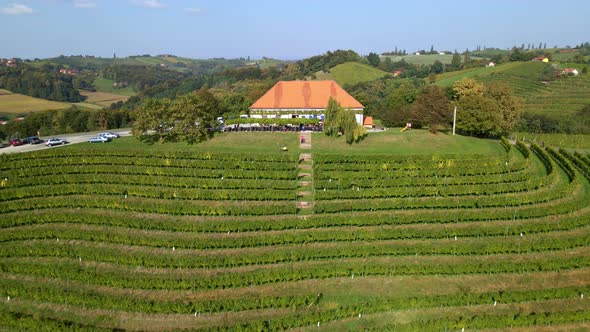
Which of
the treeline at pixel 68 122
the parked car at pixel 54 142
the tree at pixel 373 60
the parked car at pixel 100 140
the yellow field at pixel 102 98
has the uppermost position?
the tree at pixel 373 60

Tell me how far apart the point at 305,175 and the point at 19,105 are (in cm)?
11334

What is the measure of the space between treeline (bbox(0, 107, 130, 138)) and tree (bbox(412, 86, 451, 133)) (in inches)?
1816

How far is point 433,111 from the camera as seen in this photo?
50.3 m

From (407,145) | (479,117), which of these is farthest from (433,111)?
(407,145)

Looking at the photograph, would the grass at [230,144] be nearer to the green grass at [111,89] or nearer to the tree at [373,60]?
the tree at [373,60]

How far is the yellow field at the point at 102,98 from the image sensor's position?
493ft

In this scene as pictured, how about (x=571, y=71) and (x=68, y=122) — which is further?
(x=571, y=71)

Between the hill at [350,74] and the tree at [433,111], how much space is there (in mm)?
70676

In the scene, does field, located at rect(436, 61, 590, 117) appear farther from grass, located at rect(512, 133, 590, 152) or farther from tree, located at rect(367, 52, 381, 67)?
tree, located at rect(367, 52, 381, 67)

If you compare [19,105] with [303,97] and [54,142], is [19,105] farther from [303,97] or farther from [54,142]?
[303,97]

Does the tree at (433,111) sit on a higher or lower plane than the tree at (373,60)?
lower

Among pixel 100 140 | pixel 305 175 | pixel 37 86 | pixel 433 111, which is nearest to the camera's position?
pixel 305 175

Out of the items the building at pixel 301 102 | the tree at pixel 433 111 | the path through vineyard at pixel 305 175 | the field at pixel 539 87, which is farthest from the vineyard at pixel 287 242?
the field at pixel 539 87

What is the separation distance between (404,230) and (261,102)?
33.4 metres
